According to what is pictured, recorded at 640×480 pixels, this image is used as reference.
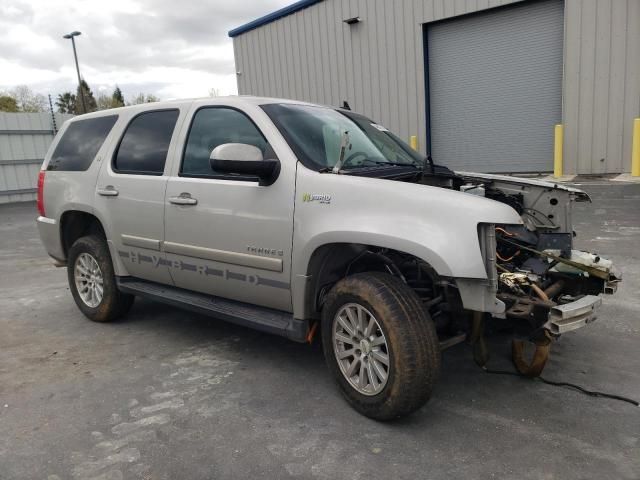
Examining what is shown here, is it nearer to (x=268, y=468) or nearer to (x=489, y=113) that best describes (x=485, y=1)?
(x=489, y=113)

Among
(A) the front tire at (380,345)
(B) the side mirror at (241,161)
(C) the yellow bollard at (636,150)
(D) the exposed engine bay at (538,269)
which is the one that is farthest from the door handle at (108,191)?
(C) the yellow bollard at (636,150)

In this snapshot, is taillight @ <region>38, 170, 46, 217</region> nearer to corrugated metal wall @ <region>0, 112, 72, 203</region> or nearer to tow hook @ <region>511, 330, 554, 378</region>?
tow hook @ <region>511, 330, 554, 378</region>

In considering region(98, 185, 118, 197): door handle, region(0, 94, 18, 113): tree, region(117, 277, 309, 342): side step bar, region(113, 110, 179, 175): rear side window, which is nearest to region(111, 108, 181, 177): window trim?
region(113, 110, 179, 175): rear side window

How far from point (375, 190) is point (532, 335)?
1.18m

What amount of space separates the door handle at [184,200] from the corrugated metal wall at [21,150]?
15892 millimetres

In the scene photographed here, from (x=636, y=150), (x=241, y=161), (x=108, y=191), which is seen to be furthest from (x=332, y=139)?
(x=636, y=150)

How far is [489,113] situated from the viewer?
1454 centimetres

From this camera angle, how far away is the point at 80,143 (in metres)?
5.02

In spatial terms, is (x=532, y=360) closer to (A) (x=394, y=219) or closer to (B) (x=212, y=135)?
(A) (x=394, y=219)

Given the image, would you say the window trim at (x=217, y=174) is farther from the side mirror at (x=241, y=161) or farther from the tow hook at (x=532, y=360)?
the tow hook at (x=532, y=360)

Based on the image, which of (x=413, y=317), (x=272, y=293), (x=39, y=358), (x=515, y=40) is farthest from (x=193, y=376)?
(x=515, y=40)

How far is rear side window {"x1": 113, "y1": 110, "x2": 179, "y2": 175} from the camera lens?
4207mm

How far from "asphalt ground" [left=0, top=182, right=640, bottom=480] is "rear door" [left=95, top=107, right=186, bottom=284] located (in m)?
0.72

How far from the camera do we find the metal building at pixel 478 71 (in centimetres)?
1218
